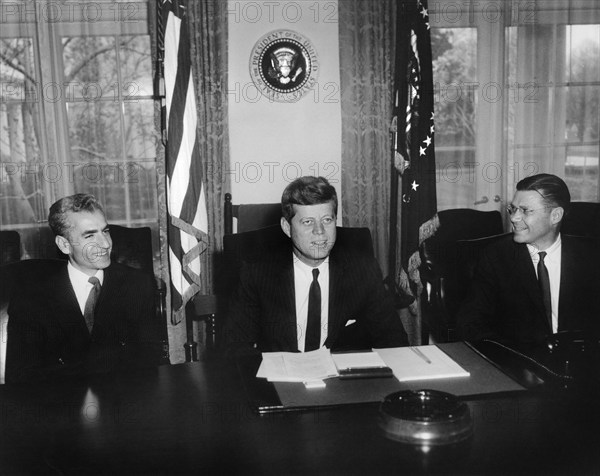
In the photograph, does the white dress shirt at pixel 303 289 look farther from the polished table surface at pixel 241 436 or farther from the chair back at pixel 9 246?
the chair back at pixel 9 246

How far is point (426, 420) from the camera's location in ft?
4.63

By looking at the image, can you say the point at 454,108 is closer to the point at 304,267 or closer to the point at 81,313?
the point at 304,267

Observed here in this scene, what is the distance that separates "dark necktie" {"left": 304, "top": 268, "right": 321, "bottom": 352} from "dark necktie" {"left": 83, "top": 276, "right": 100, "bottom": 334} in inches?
31.8

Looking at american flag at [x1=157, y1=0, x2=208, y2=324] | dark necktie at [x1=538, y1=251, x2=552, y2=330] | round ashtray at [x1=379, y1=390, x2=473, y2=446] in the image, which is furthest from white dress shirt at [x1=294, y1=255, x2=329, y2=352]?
american flag at [x1=157, y1=0, x2=208, y2=324]

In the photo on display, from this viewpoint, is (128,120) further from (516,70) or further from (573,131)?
(573,131)

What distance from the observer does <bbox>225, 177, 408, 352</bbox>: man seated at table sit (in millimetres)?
2457

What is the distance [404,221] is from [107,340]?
2.25m

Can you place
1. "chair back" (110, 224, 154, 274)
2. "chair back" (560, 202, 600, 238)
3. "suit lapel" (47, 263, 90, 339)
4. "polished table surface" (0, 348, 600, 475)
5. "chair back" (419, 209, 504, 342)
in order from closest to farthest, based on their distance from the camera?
"polished table surface" (0, 348, 600, 475), "suit lapel" (47, 263, 90, 339), "chair back" (419, 209, 504, 342), "chair back" (110, 224, 154, 274), "chair back" (560, 202, 600, 238)

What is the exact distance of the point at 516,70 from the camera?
14.5 ft

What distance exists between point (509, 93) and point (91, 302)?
130 inches

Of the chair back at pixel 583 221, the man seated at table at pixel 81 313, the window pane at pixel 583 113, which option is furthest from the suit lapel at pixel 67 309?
the window pane at pixel 583 113

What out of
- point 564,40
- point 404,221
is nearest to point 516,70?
point 564,40

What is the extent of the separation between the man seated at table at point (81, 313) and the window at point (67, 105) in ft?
5.94

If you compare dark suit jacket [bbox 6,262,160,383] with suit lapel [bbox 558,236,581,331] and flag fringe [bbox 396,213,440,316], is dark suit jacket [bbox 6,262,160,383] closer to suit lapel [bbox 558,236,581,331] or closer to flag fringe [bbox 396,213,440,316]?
suit lapel [bbox 558,236,581,331]
